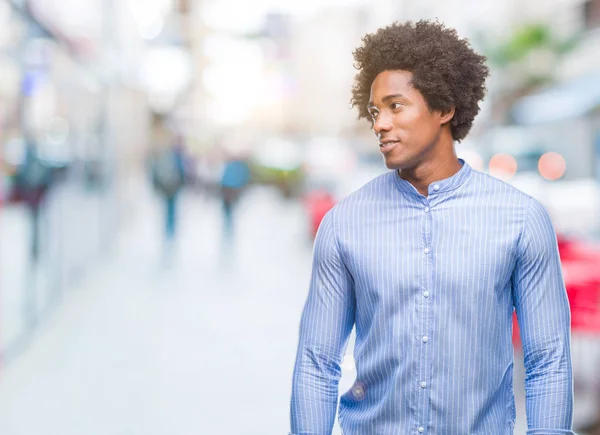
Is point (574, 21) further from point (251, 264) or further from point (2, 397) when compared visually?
point (2, 397)

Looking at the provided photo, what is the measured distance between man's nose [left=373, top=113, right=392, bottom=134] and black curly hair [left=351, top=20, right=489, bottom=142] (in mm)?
104

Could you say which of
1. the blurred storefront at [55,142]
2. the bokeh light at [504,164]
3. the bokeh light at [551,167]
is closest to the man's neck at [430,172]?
the blurred storefront at [55,142]

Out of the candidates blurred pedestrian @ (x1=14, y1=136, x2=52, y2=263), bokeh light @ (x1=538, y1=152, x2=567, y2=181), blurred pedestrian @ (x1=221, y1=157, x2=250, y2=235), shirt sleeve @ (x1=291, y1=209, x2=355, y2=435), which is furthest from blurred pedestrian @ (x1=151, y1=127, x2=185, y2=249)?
shirt sleeve @ (x1=291, y1=209, x2=355, y2=435)

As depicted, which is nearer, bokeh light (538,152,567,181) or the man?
the man

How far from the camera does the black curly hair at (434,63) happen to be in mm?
2449

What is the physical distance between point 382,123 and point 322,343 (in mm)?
535

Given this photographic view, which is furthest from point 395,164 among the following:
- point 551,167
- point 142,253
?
point 551,167

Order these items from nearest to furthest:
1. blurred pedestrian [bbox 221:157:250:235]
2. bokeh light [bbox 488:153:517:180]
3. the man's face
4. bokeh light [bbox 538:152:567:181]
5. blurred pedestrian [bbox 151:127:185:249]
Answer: the man's face → blurred pedestrian [bbox 151:127:185:249] → blurred pedestrian [bbox 221:157:250:235] → bokeh light [bbox 488:153:517:180] → bokeh light [bbox 538:152:567:181]

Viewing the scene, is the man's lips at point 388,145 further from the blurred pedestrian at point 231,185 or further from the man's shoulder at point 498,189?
the blurred pedestrian at point 231,185

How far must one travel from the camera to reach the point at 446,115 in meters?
2.53

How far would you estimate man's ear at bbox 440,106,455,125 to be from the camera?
2.52 metres

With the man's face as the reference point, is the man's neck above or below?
below

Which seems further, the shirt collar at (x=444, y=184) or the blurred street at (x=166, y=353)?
the blurred street at (x=166, y=353)

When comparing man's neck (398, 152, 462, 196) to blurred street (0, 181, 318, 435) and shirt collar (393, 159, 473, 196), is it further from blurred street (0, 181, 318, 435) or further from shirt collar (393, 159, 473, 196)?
blurred street (0, 181, 318, 435)
